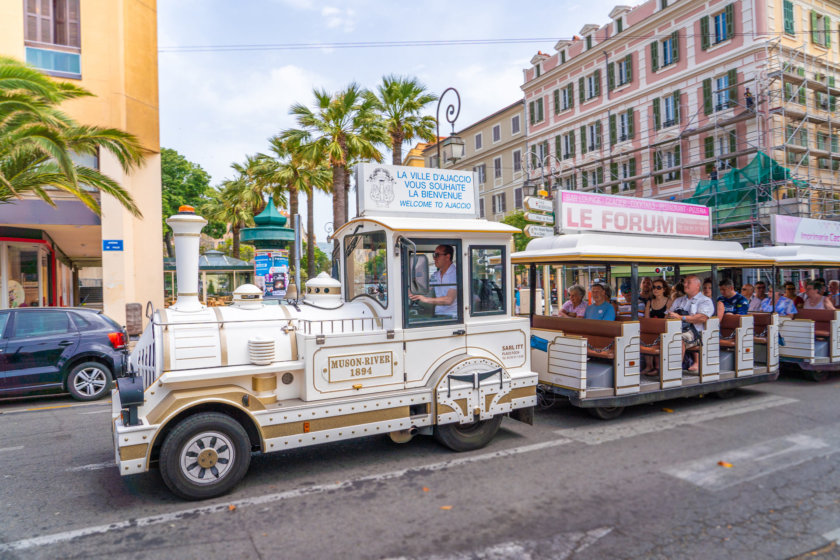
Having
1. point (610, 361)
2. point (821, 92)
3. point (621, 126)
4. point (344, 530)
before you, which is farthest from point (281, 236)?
point (821, 92)

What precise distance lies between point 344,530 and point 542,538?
143 cm

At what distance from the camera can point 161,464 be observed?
171 inches

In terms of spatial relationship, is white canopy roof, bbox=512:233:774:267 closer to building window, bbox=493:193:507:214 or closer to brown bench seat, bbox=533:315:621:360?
brown bench seat, bbox=533:315:621:360

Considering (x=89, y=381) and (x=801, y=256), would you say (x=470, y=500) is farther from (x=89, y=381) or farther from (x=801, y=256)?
(x=801, y=256)

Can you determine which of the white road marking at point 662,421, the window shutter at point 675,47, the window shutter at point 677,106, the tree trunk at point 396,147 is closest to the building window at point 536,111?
the window shutter at point 675,47

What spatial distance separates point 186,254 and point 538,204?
5097 mm

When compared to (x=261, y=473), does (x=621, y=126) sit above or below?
above

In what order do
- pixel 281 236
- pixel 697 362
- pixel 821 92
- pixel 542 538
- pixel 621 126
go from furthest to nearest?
1. pixel 621 126
2. pixel 821 92
3. pixel 281 236
4. pixel 697 362
5. pixel 542 538

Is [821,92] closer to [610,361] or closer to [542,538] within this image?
[610,361]

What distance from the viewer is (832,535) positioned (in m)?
3.88

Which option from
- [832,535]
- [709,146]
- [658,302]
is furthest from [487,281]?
[709,146]

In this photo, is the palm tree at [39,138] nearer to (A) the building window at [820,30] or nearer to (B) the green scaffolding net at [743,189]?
(B) the green scaffolding net at [743,189]

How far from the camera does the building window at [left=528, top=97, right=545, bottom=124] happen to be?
3894cm

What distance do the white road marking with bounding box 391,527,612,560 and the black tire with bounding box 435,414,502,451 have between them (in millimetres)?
1933
